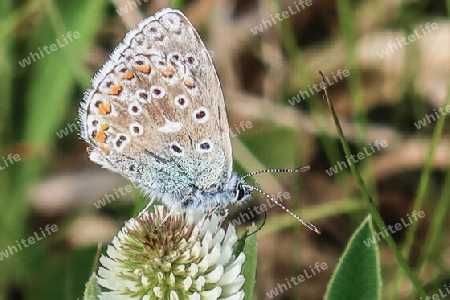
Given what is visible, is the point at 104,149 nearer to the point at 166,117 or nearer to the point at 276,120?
the point at 166,117

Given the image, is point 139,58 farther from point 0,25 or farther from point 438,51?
point 438,51

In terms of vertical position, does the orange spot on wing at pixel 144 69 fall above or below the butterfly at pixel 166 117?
above

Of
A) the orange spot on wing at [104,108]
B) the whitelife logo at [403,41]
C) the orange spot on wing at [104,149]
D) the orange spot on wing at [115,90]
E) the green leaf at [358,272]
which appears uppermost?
the orange spot on wing at [115,90]

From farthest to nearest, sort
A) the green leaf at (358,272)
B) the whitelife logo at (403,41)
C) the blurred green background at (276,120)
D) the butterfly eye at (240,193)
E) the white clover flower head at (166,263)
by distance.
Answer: the whitelife logo at (403,41)
the blurred green background at (276,120)
the butterfly eye at (240,193)
the white clover flower head at (166,263)
the green leaf at (358,272)

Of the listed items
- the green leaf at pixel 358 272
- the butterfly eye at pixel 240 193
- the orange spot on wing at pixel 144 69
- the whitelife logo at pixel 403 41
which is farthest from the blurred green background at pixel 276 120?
the green leaf at pixel 358 272

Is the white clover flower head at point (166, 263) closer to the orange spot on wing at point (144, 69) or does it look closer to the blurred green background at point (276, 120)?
the orange spot on wing at point (144, 69)

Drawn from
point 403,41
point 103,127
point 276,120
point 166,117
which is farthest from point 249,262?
point 403,41
